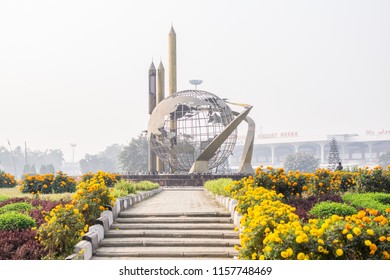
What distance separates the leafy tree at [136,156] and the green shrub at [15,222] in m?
48.3

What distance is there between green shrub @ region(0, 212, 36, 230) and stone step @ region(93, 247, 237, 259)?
1.43 m

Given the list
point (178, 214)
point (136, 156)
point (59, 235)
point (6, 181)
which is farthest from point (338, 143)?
point (59, 235)

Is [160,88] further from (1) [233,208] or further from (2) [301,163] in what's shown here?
(2) [301,163]

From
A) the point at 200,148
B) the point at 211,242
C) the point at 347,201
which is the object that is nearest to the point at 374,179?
the point at 347,201

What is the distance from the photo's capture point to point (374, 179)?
14.5 meters

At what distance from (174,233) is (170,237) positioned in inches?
4.7

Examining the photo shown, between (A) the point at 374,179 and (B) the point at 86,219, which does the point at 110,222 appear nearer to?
(B) the point at 86,219

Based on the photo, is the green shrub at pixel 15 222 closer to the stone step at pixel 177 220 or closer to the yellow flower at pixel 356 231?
the stone step at pixel 177 220

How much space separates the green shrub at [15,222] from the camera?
360 inches

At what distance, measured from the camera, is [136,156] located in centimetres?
5878

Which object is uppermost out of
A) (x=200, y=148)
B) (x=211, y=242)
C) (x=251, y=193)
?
(x=200, y=148)

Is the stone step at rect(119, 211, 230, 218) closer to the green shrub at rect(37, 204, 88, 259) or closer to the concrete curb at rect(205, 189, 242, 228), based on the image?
the concrete curb at rect(205, 189, 242, 228)

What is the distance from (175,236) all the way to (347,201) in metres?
4.89

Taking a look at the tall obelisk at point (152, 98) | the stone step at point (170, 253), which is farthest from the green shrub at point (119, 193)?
the tall obelisk at point (152, 98)
